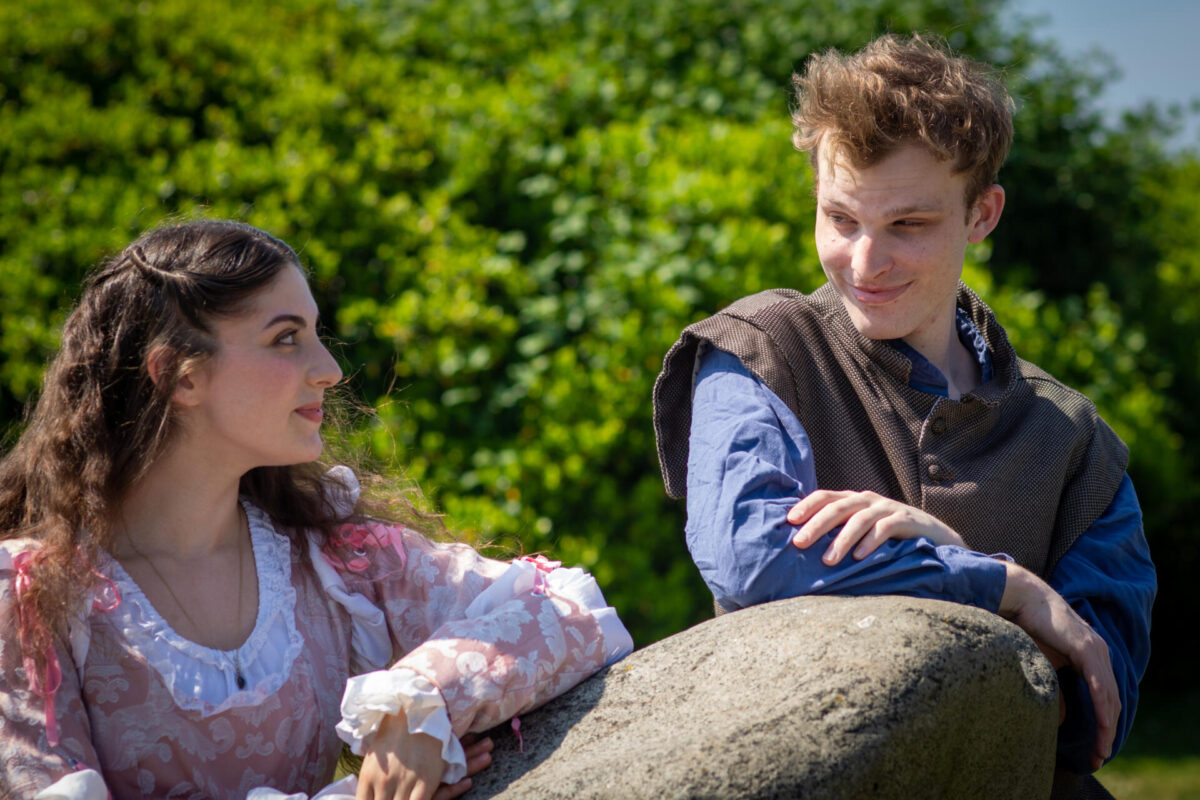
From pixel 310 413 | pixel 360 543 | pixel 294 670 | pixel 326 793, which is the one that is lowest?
pixel 326 793

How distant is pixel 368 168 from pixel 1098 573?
318cm

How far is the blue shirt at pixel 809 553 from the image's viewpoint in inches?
75.8

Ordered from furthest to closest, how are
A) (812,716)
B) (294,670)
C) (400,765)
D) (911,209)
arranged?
(911,209)
(294,670)
(400,765)
(812,716)

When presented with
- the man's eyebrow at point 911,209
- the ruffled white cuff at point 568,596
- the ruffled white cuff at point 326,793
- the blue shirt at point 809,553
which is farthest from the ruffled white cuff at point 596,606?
the man's eyebrow at point 911,209

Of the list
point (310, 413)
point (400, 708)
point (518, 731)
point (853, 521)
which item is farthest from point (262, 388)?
point (853, 521)

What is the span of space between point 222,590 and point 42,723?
14.7 inches

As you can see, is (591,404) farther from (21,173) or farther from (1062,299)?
(1062,299)

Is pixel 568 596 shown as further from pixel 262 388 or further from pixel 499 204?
pixel 499 204

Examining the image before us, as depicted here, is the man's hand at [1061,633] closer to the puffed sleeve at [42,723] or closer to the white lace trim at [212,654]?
the white lace trim at [212,654]

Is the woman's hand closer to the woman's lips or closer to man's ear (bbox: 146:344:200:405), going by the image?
the woman's lips

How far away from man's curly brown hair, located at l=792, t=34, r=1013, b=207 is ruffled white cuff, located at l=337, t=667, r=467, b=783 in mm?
1233

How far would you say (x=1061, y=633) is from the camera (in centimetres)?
200

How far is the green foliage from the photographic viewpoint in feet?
12.3

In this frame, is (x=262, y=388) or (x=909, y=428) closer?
(x=262, y=388)
